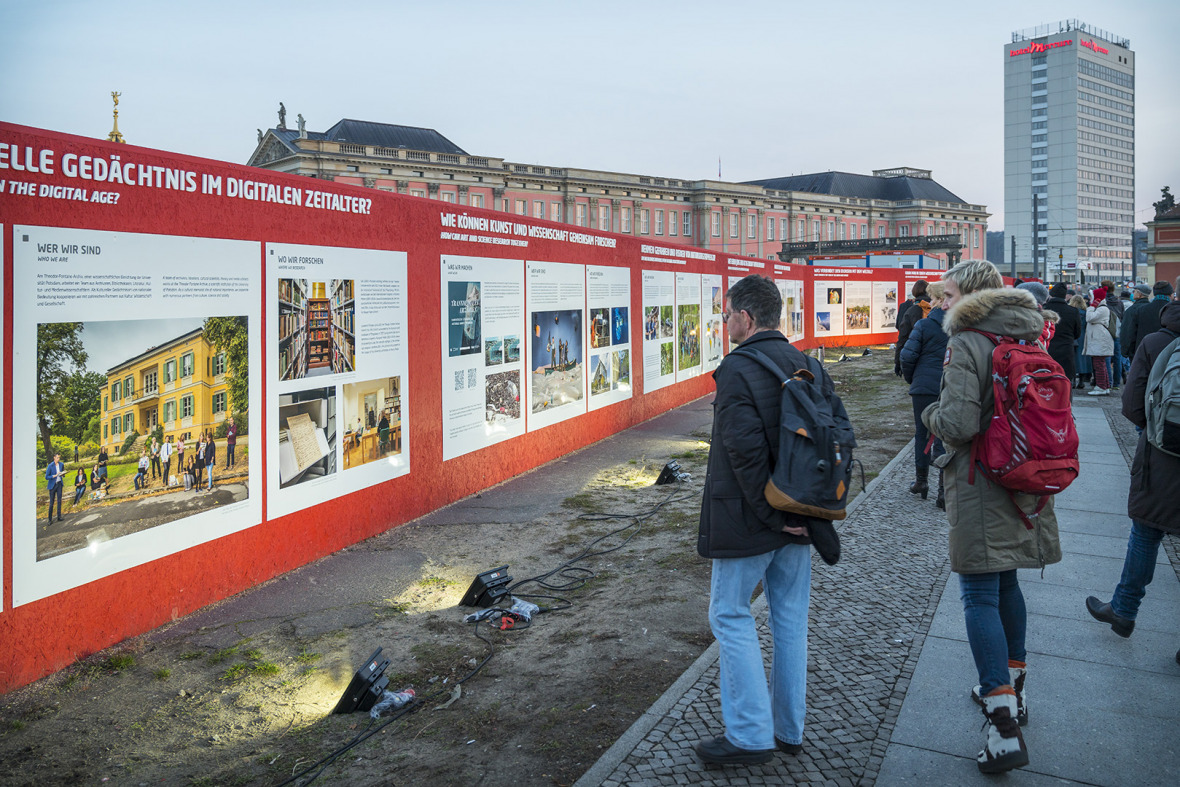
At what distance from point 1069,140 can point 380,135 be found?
12483 cm

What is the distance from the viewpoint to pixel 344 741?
13.7ft

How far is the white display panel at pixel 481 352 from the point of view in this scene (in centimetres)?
898

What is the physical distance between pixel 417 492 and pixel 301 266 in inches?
103

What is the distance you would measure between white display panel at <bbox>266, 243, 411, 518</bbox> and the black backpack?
419 cm

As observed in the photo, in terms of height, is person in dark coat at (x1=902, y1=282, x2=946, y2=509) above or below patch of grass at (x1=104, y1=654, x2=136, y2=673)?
above

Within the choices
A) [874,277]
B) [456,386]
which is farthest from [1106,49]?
[456,386]

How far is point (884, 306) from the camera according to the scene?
36.1m

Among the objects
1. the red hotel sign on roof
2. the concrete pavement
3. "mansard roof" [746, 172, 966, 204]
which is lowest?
the concrete pavement

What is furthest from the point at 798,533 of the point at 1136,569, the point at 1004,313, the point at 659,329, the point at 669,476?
the point at 659,329

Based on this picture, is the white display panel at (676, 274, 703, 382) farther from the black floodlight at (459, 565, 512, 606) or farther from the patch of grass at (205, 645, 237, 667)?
the patch of grass at (205, 645, 237, 667)

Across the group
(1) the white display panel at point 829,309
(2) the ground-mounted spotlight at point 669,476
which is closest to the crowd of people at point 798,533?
(2) the ground-mounted spotlight at point 669,476

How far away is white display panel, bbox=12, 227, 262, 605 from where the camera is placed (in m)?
4.70

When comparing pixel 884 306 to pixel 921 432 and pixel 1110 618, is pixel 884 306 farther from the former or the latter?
pixel 1110 618

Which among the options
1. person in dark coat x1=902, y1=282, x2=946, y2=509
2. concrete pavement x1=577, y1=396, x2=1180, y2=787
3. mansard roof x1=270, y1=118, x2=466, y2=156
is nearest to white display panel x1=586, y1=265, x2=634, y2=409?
person in dark coat x1=902, y1=282, x2=946, y2=509
